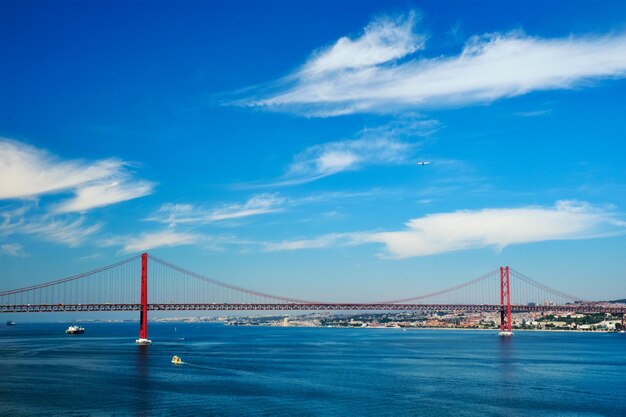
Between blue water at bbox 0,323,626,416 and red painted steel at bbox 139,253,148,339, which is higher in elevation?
red painted steel at bbox 139,253,148,339

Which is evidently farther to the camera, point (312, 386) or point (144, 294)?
point (144, 294)

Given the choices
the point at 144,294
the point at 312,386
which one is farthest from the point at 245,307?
the point at 312,386

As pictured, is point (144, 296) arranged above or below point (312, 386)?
above

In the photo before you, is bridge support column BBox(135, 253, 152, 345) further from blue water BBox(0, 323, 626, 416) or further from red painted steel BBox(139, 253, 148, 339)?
blue water BBox(0, 323, 626, 416)

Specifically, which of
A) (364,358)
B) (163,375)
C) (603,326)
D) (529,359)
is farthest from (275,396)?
(603,326)

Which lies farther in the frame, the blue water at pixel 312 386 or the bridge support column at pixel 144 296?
the bridge support column at pixel 144 296

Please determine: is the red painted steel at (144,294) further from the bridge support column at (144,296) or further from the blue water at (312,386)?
the blue water at (312,386)

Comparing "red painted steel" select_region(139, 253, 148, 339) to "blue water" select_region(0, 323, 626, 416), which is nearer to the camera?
"blue water" select_region(0, 323, 626, 416)

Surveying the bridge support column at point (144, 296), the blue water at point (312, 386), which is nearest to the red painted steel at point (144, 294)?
the bridge support column at point (144, 296)

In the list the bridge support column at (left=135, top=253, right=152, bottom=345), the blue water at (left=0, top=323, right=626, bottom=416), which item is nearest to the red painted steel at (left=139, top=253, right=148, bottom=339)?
the bridge support column at (left=135, top=253, right=152, bottom=345)

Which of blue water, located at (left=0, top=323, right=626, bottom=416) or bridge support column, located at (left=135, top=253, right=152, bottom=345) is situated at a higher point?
bridge support column, located at (left=135, top=253, right=152, bottom=345)

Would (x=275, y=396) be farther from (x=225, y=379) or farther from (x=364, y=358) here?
(x=364, y=358)

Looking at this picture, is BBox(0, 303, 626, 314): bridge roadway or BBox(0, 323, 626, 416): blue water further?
BBox(0, 303, 626, 314): bridge roadway

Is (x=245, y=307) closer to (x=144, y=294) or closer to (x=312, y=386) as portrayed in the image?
(x=144, y=294)
